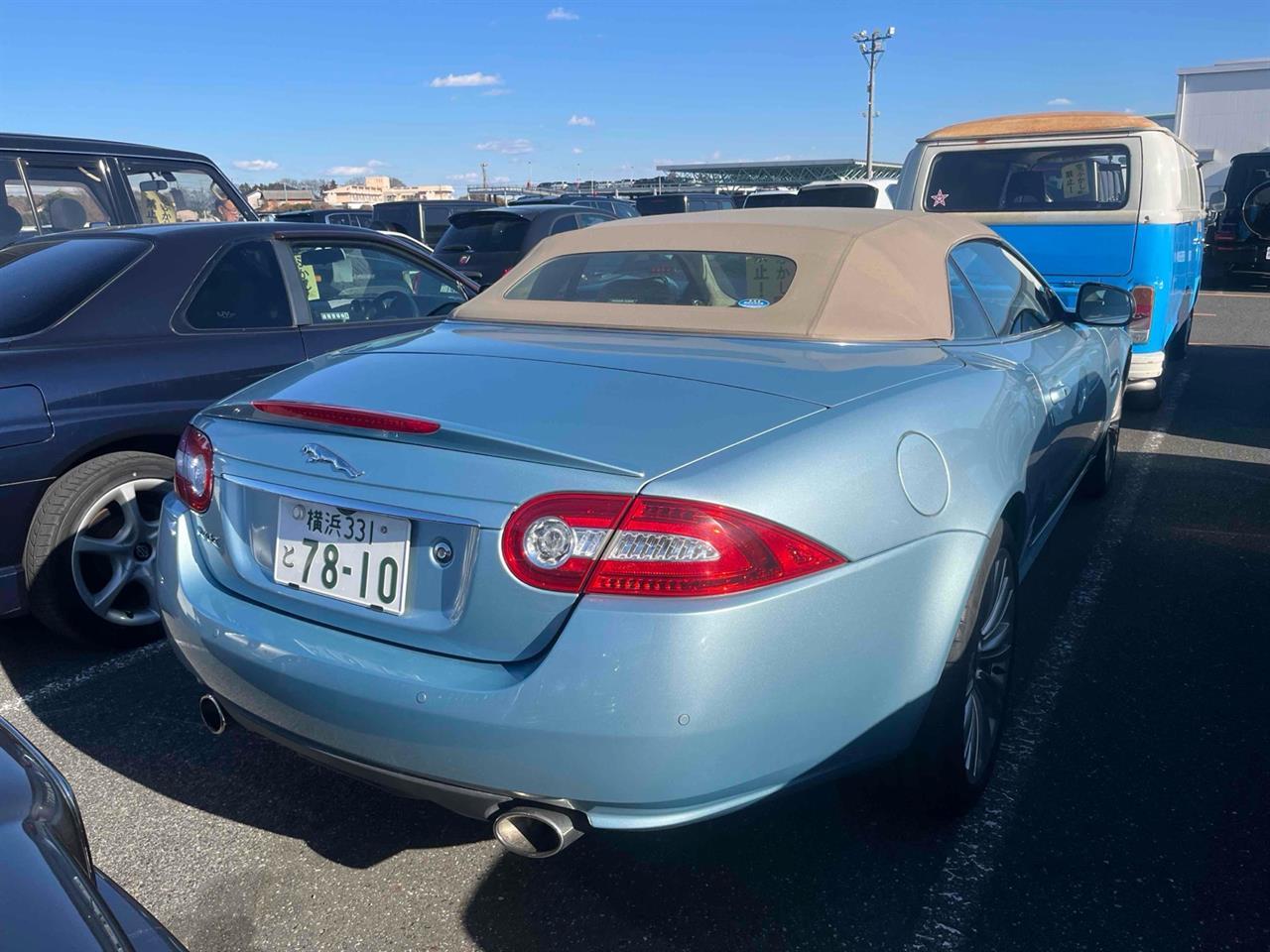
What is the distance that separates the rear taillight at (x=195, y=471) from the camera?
Answer: 2.39m

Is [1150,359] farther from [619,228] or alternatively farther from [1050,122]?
[619,228]

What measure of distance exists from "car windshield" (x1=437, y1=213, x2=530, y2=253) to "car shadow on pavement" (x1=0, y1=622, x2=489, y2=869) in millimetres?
6969

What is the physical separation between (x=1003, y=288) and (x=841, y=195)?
1442 cm

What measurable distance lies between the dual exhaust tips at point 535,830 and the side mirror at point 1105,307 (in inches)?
121

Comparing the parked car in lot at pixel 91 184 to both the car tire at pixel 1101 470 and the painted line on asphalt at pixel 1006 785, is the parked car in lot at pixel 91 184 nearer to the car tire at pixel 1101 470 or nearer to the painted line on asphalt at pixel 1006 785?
the car tire at pixel 1101 470

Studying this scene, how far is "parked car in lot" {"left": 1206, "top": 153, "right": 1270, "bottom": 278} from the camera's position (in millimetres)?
15930

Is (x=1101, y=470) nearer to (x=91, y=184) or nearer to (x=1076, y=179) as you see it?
(x=1076, y=179)

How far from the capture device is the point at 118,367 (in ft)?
11.7

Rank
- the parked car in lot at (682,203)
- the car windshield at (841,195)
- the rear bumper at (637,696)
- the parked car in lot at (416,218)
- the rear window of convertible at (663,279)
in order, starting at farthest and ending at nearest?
1. the parked car in lot at (682,203)
2. the parked car in lot at (416,218)
3. the car windshield at (841,195)
4. the rear window of convertible at (663,279)
5. the rear bumper at (637,696)

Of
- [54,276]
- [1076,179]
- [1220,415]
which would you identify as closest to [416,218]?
[1076,179]

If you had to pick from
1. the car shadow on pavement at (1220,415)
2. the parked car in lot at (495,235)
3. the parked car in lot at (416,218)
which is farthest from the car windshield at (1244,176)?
the parked car in lot at (495,235)

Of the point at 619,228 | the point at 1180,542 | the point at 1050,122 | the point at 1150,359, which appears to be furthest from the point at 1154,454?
the point at 619,228

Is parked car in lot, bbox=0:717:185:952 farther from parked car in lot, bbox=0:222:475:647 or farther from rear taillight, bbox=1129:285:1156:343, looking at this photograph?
rear taillight, bbox=1129:285:1156:343

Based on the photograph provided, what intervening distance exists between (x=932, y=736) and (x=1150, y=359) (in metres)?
5.46
